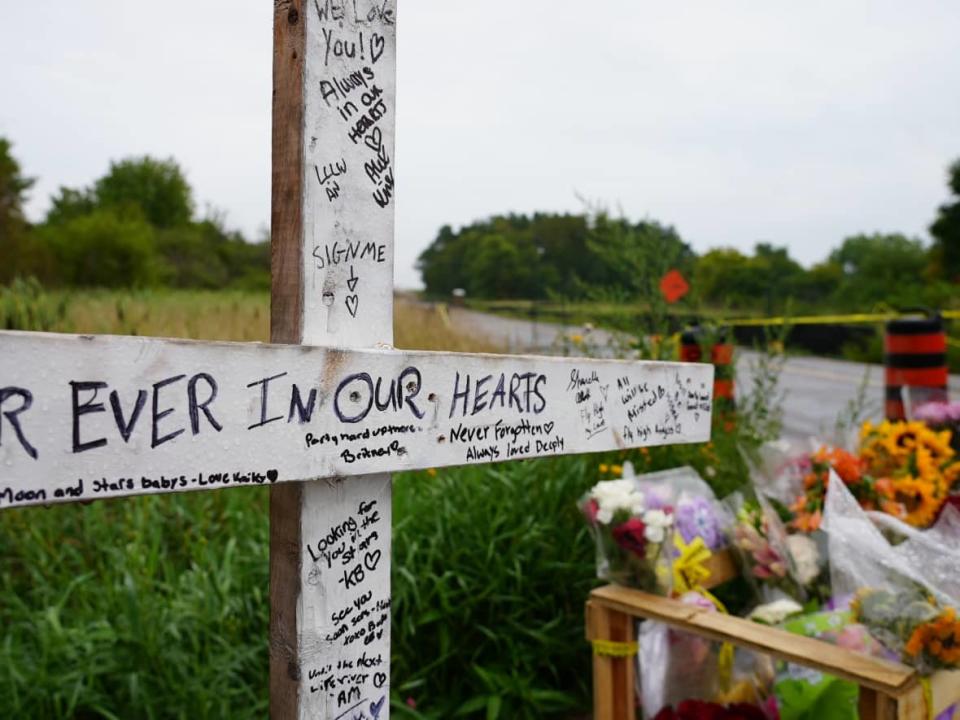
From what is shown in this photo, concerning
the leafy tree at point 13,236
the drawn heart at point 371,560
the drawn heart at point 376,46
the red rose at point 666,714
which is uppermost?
the leafy tree at point 13,236

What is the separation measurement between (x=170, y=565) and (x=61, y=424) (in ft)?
6.16

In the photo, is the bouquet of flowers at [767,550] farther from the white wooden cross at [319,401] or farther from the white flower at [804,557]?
the white wooden cross at [319,401]

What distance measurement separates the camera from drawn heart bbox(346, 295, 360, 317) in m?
0.92

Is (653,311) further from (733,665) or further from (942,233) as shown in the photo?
(942,233)

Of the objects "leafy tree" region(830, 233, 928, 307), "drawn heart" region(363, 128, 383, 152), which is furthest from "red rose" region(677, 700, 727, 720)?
"leafy tree" region(830, 233, 928, 307)

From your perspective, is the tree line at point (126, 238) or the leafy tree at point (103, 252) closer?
the tree line at point (126, 238)

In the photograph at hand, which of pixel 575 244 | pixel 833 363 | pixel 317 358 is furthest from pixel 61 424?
pixel 833 363

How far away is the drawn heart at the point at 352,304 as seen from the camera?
923mm

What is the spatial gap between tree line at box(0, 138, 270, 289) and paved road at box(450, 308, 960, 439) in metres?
14.6

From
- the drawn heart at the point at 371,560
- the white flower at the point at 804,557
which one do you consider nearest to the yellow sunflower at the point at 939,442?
the white flower at the point at 804,557

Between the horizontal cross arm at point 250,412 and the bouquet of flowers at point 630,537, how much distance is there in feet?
2.32

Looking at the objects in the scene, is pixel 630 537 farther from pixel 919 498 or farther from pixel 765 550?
pixel 919 498

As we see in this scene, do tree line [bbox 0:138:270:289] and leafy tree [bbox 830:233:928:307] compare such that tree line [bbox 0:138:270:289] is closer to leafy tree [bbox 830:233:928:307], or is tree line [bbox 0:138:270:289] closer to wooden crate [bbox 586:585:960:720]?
wooden crate [bbox 586:585:960:720]

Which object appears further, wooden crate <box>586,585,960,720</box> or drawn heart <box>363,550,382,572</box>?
wooden crate <box>586,585,960,720</box>
